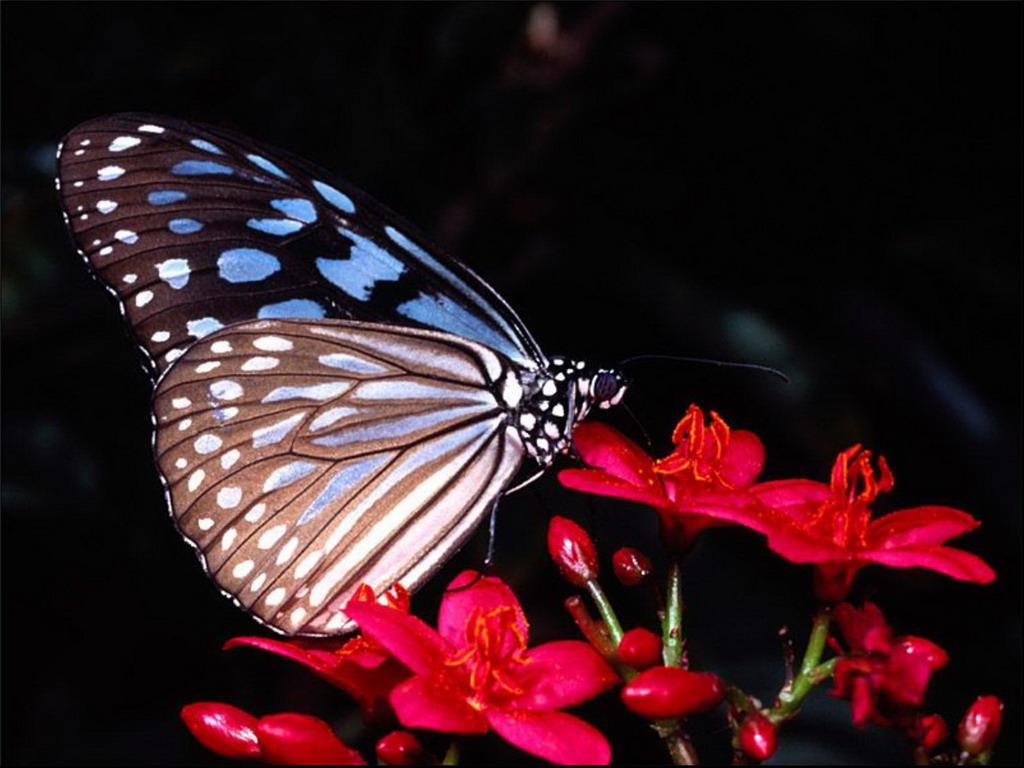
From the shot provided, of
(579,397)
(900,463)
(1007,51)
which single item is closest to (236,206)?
(579,397)

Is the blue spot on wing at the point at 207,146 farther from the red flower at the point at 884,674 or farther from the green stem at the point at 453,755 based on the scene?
the red flower at the point at 884,674

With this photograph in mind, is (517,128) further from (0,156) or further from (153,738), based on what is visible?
(153,738)

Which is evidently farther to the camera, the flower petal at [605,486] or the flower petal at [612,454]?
the flower petal at [612,454]

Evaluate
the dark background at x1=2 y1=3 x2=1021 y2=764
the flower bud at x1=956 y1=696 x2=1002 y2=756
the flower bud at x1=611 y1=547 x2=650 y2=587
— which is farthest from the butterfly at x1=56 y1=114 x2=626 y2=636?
the flower bud at x1=956 y1=696 x2=1002 y2=756

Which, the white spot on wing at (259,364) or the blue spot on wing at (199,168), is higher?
the blue spot on wing at (199,168)

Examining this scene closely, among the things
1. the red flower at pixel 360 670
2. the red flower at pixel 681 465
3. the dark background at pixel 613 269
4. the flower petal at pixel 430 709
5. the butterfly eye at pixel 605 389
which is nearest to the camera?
the flower petal at pixel 430 709

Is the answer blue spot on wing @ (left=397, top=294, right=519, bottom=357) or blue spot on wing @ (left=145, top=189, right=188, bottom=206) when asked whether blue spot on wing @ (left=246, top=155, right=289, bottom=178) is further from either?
blue spot on wing @ (left=397, top=294, right=519, bottom=357)

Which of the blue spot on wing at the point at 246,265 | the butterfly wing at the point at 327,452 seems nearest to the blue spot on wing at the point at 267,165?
the blue spot on wing at the point at 246,265
